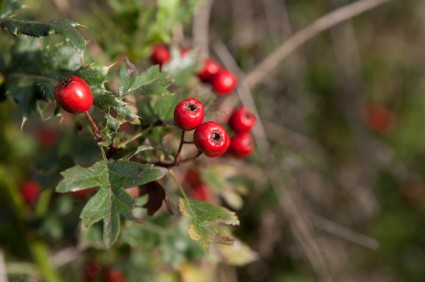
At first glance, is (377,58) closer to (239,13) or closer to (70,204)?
(239,13)

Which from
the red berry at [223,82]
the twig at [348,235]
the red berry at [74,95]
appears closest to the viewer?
the red berry at [74,95]

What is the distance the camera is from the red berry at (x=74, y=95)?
1423 mm

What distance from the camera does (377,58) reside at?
5637mm

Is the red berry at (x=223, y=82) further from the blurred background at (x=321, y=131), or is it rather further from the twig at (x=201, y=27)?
the twig at (x=201, y=27)

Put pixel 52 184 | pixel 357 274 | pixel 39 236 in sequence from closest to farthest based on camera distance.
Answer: pixel 52 184, pixel 39 236, pixel 357 274

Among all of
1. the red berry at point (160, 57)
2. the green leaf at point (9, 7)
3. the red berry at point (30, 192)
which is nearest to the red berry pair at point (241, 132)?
the red berry at point (160, 57)

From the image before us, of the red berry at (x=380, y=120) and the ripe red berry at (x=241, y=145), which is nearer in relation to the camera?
the ripe red berry at (x=241, y=145)

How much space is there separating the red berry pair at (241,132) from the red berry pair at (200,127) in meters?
0.31

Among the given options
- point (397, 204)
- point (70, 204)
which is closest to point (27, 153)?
point (70, 204)

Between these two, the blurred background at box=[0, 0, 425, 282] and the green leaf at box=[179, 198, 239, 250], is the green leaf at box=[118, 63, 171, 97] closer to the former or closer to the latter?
the green leaf at box=[179, 198, 239, 250]

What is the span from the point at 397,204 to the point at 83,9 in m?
3.26

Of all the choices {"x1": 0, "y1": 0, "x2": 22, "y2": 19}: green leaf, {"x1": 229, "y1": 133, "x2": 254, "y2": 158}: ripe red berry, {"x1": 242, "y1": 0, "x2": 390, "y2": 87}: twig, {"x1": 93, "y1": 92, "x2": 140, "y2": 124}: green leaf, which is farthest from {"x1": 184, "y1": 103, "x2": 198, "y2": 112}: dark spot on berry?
{"x1": 242, "y1": 0, "x2": 390, "y2": 87}: twig

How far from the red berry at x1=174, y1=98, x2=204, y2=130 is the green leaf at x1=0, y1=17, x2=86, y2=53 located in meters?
0.31

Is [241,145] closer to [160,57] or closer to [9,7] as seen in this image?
[160,57]
